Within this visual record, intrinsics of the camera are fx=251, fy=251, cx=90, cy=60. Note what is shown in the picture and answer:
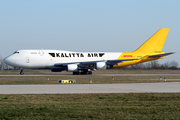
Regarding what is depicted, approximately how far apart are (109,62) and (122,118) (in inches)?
1409

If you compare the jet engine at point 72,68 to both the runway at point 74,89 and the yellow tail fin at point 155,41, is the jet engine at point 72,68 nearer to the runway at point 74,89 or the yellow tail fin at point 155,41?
the yellow tail fin at point 155,41

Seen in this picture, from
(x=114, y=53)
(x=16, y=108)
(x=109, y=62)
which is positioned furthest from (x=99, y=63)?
(x=16, y=108)

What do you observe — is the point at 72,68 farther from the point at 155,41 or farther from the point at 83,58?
the point at 155,41

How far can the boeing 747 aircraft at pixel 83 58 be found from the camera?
4334cm

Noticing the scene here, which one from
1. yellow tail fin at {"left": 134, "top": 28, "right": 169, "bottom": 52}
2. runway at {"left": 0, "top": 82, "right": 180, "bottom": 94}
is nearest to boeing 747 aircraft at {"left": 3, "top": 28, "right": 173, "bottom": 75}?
yellow tail fin at {"left": 134, "top": 28, "right": 169, "bottom": 52}

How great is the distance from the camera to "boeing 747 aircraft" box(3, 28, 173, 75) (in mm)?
43344

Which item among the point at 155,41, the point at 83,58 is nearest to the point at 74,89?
the point at 83,58

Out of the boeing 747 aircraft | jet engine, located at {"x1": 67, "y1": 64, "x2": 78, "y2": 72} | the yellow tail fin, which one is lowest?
jet engine, located at {"x1": 67, "y1": 64, "x2": 78, "y2": 72}

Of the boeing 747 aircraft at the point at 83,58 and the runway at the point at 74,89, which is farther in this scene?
the boeing 747 aircraft at the point at 83,58

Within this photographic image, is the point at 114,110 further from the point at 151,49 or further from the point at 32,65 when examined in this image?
the point at 151,49

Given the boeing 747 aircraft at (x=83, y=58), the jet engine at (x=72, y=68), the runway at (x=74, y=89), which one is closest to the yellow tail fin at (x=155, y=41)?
the boeing 747 aircraft at (x=83, y=58)

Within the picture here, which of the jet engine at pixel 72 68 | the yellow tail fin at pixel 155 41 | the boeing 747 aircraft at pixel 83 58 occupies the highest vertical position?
the yellow tail fin at pixel 155 41

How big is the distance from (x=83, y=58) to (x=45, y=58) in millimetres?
6841

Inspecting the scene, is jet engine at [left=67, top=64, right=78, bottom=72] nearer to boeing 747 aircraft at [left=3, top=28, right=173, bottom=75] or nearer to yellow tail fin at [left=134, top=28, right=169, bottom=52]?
boeing 747 aircraft at [left=3, top=28, right=173, bottom=75]
